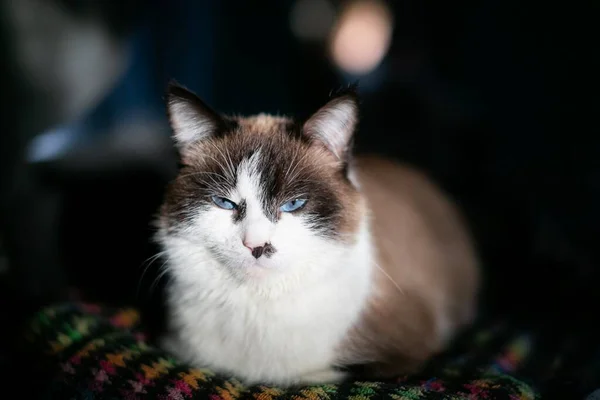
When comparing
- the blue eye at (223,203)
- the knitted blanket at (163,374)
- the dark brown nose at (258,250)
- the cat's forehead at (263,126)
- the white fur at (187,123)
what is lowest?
the knitted blanket at (163,374)

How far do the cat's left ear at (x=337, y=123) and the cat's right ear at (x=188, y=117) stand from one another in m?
0.21

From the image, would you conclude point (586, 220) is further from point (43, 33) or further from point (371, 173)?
point (43, 33)

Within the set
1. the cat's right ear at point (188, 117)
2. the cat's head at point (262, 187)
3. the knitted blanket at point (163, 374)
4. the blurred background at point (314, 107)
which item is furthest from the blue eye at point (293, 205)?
the blurred background at point (314, 107)

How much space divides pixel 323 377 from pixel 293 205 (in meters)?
0.40

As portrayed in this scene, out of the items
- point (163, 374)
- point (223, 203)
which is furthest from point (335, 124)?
point (163, 374)

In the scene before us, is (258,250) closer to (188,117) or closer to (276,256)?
(276,256)

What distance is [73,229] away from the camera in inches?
69.1

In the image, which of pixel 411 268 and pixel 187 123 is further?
pixel 411 268

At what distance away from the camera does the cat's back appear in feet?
4.18

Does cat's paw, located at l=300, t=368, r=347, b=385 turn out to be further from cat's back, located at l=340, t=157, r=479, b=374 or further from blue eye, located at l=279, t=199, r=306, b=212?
blue eye, located at l=279, t=199, r=306, b=212

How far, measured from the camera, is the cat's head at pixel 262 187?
1065mm

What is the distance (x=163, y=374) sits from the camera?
1170 millimetres

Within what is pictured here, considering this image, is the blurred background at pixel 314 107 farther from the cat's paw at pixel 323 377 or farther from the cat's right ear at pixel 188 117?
the cat's paw at pixel 323 377

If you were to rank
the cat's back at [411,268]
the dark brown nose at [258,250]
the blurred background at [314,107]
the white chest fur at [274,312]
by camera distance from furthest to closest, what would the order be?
1. the blurred background at [314,107]
2. the cat's back at [411,268]
3. the white chest fur at [274,312]
4. the dark brown nose at [258,250]
